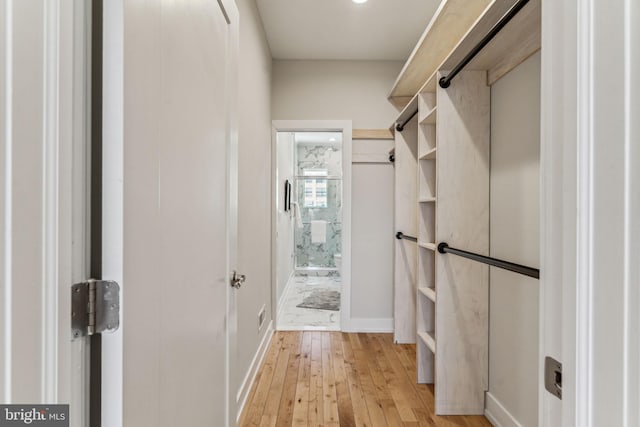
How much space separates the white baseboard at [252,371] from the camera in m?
1.81

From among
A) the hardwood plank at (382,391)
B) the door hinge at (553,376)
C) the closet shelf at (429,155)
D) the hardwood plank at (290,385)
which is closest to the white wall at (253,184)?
the hardwood plank at (290,385)

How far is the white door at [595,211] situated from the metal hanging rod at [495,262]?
748 mm

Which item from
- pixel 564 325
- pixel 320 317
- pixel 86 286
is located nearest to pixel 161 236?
pixel 86 286

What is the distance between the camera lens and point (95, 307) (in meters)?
0.56

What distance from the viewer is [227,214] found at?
48.7 inches

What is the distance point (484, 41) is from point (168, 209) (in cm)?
144

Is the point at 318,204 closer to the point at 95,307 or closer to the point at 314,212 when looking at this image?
the point at 314,212

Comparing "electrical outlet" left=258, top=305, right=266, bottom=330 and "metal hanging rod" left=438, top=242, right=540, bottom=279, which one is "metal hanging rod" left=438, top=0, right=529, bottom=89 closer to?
"metal hanging rod" left=438, top=242, right=540, bottom=279

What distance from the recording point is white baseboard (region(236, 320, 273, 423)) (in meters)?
1.81

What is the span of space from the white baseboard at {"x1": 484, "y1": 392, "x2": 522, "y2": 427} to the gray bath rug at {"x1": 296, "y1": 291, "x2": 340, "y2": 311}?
7.14ft

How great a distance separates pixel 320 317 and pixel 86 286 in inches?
126

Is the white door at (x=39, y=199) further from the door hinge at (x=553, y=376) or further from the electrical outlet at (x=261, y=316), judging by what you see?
the electrical outlet at (x=261, y=316)

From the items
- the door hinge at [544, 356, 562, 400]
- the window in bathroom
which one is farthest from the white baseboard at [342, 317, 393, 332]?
the window in bathroom

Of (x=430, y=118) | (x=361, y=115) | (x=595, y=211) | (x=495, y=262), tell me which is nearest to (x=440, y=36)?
(x=430, y=118)
